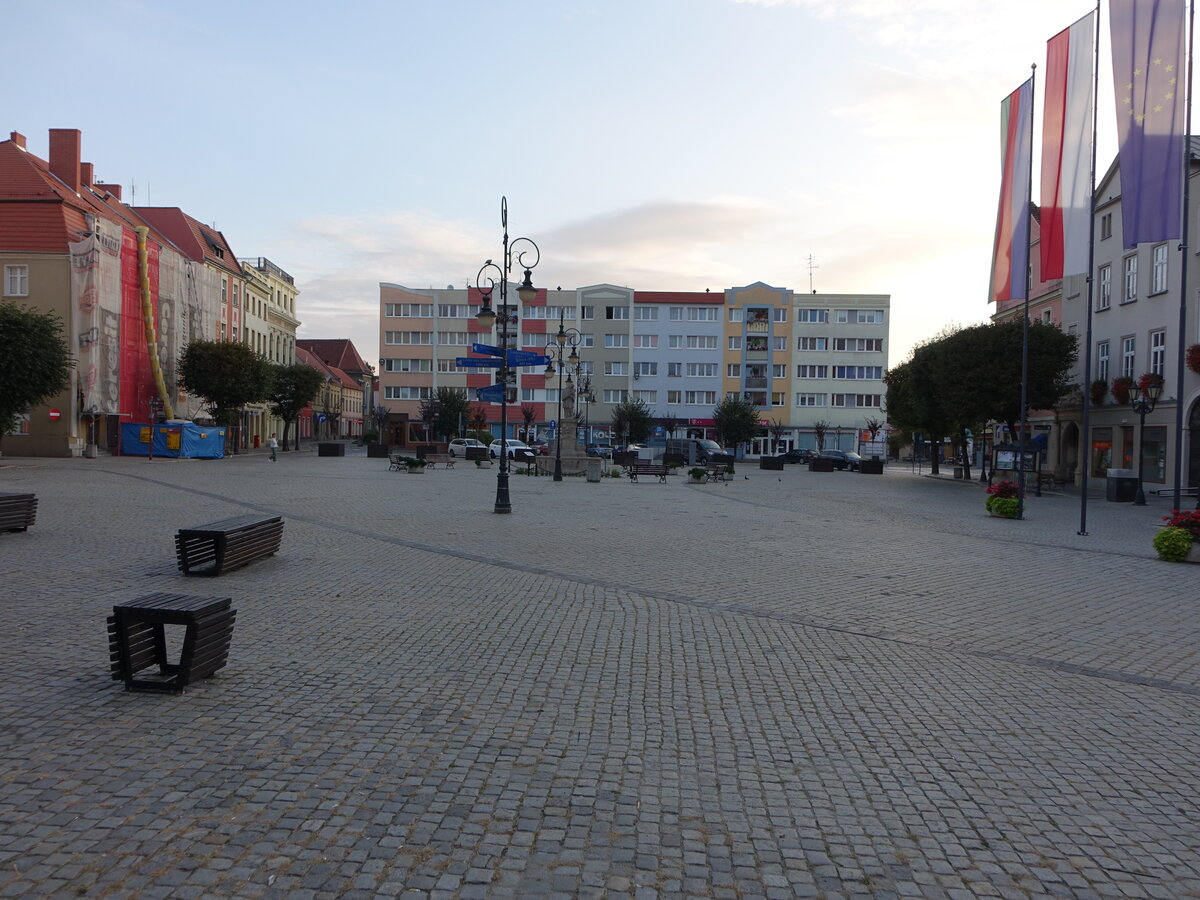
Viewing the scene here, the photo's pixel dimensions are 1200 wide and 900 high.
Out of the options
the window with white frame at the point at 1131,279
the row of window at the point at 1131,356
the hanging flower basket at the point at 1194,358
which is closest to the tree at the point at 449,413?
the row of window at the point at 1131,356

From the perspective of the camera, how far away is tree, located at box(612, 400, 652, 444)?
3098 inches

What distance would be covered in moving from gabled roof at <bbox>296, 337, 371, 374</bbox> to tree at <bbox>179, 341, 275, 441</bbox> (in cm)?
7752

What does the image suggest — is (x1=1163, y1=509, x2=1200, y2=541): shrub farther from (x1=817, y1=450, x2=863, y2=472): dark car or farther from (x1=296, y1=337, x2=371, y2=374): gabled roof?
(x1=296, y1=337, x2=371, y2=374): gabled roof

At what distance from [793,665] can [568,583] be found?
4.03 m

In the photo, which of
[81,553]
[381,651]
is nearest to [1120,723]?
[381,651]

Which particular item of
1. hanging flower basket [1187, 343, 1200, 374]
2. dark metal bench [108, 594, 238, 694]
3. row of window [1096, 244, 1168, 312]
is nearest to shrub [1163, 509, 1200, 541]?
dark metal bench [108, 594, 238, 694]

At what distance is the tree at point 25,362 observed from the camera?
109 ft

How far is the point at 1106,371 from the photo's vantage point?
37719 mm

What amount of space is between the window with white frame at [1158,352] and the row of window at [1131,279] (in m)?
1.56

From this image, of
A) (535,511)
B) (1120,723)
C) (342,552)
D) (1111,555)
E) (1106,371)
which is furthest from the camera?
(1106,371)

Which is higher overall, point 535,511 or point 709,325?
point 709,325

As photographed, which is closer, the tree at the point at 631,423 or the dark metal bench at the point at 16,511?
the dark metal bench at the point at 16,511

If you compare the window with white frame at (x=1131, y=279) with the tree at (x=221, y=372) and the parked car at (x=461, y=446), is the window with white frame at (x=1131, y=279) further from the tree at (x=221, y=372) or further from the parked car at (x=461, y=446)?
the tree at (x=221, y=372)

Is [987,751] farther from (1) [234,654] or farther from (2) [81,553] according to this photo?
(2) [81,553]
